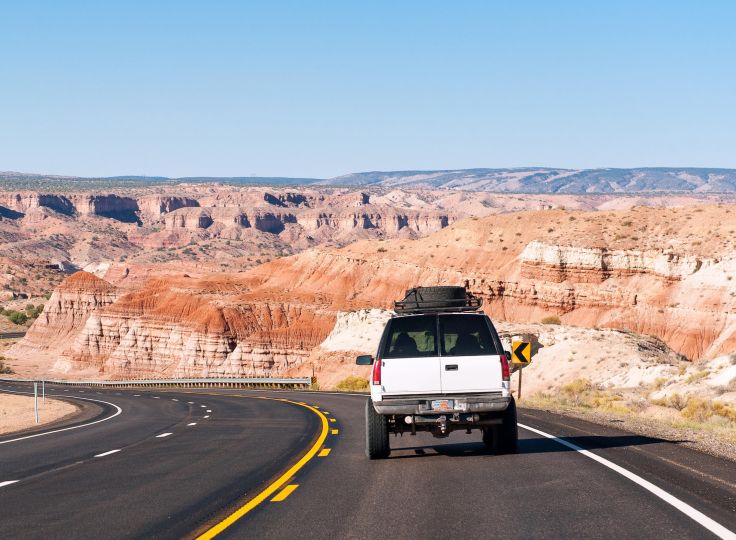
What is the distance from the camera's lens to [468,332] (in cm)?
1489

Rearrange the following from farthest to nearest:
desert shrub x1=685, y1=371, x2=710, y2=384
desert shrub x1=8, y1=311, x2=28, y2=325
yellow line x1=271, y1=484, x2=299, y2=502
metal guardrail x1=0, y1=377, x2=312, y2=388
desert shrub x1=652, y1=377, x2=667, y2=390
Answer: desert shrub x1=8, y1=311, x2=28, y2=325
metal guardrail x1=0, y1=377, x2=312, y2=388
desert shrub x1=652, y1=377, x2=667, y2=390
desert shrub x1=685, y1=371, x2=710, y2=384
yellow line x1=271, y1=484, x2=299, y2=502

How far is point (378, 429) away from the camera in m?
14.9

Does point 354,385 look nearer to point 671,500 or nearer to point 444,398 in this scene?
point 444,398

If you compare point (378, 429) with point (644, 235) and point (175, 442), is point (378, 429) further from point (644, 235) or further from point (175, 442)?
point (644, 235)

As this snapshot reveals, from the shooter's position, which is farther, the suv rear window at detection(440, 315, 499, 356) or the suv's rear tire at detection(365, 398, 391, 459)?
the suv's rear tire at detection(365, 398, 391, 459)

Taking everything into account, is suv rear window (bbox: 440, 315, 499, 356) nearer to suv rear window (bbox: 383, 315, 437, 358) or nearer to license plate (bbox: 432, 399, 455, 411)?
suv rear window (bbox: 383, 315, 437, 358)

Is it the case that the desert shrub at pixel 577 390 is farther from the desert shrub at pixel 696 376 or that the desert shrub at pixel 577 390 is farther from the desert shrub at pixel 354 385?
the desert shrub at pixel 354 385

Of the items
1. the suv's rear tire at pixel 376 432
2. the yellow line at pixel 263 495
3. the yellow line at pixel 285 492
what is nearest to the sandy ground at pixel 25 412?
the yellow line at pixel 263 495

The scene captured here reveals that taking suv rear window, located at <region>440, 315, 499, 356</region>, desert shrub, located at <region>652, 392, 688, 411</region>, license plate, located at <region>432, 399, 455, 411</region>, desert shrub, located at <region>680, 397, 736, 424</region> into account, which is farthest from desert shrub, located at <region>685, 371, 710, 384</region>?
license plate, located at <region>432, 399, 455, 411</region>

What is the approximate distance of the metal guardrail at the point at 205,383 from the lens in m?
64.6

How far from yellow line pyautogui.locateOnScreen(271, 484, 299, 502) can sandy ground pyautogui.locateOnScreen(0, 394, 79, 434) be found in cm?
2077

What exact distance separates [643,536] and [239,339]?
3263 inches

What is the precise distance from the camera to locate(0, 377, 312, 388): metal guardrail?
64.6 m

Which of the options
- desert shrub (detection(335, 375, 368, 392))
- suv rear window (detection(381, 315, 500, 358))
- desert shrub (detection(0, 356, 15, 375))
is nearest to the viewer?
suv rear window (detection(381, 315, 500, 358))
